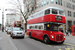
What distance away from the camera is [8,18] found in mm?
109875

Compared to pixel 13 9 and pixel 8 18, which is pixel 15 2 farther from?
pixel 8 18

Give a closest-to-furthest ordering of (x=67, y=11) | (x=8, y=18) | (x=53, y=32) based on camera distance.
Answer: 1. (x=53, y=32)
2. (x=67, y=11)
3. (x=8, y=18)

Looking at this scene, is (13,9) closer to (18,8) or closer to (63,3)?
(18,8)

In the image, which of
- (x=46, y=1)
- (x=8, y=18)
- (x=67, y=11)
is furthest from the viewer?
(x=8, y=18)

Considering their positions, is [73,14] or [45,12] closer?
[45,12]

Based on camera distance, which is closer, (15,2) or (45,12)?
(45,12)

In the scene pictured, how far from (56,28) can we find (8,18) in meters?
110

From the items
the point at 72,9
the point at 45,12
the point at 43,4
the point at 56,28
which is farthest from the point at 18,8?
the point at 72,9

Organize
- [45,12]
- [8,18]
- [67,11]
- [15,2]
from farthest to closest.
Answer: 1. [8,18]
2. [67,11]
3. [15,2]
4. [45,12]

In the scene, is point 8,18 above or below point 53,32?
above

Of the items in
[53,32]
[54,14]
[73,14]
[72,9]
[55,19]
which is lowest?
[53,32]

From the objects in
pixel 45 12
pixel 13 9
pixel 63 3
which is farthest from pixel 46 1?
pixel 45 12

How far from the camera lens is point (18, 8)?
23547mm

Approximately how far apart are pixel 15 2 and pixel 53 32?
59.8ft
